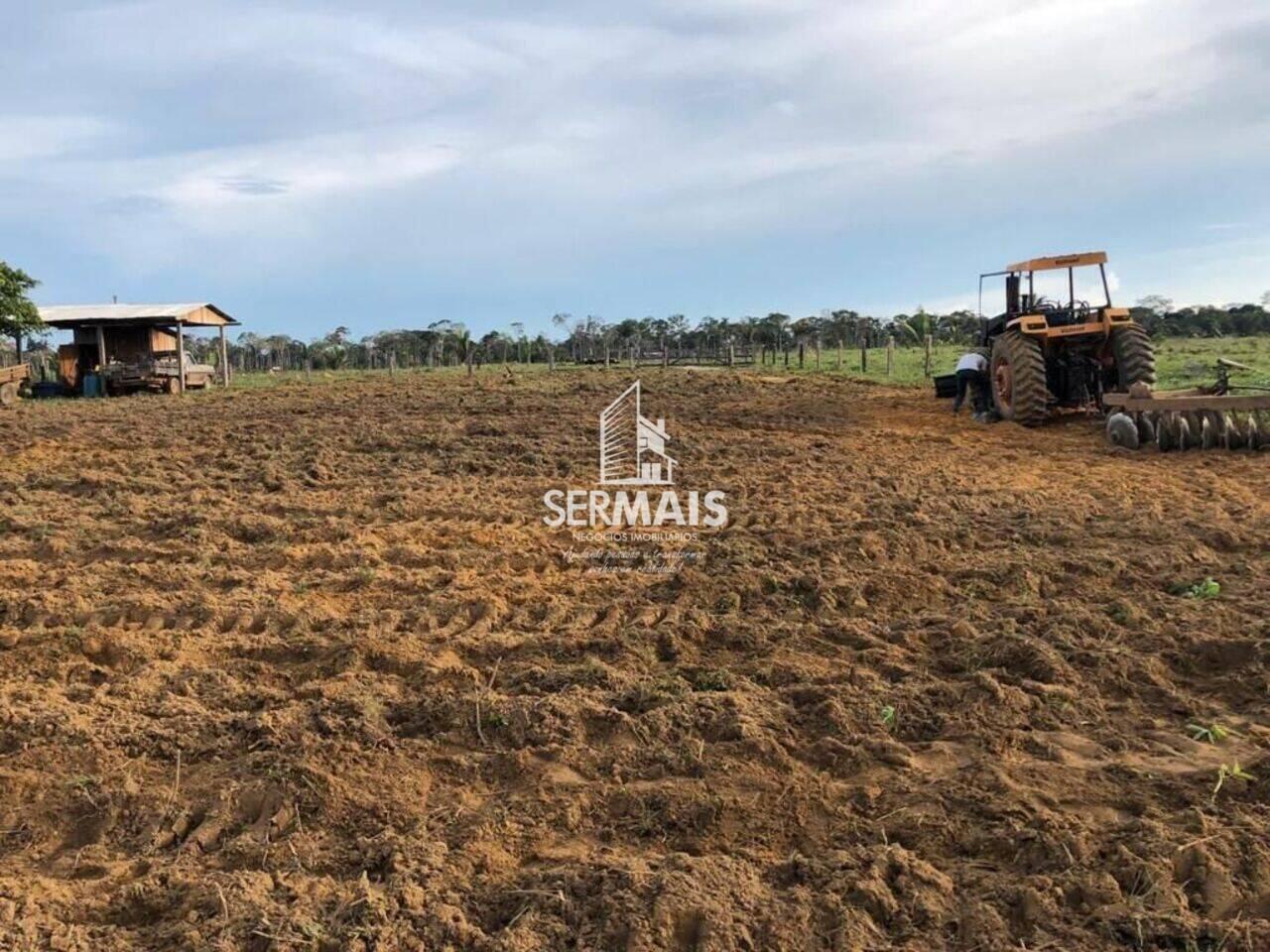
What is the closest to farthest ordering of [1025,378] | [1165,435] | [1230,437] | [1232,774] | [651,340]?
1. [1232,774]
2. [1230,437]
3. [1165,435]
4. [1025,378]
5. [651,340]

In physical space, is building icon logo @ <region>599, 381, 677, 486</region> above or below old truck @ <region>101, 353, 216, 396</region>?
below

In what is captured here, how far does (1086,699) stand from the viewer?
11.2 feet

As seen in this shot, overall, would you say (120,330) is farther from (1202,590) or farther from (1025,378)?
(1202,590)

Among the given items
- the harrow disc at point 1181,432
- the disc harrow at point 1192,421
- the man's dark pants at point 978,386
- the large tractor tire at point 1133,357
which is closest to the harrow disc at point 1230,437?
the disc harrow at point 1192,421

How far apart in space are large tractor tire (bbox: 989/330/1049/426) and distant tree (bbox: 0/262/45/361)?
66.9 ft

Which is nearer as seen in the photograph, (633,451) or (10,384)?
(633,451)

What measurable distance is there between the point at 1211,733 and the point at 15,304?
2370cm

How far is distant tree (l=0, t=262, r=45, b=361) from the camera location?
20266 millimetres

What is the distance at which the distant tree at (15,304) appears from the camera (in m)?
20.3

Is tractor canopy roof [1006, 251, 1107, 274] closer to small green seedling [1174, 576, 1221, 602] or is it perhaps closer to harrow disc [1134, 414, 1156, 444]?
harrow disc [1134, 414, 1156, 444]

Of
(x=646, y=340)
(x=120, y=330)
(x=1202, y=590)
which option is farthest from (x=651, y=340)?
(x=1202, y=590)

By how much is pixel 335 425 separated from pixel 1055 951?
37.1 feet

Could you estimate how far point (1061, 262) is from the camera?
1119cm

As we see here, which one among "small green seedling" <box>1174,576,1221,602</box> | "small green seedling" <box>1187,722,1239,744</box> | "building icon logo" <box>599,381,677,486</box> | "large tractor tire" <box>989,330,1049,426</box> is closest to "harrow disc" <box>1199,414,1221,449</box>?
"large tractor tire" <box>989,330,1049,426</box>
